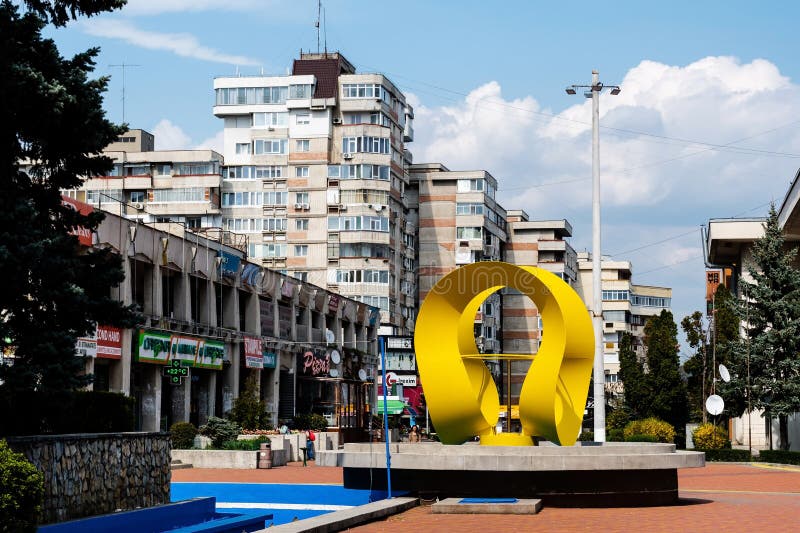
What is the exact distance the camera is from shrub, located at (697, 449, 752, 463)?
49594 mm

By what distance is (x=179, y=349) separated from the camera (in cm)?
5284

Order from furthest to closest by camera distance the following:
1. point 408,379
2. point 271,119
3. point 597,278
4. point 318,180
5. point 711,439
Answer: point 408,379 → point 271,119 → point 318,180 → point 711,439 → point 597,278

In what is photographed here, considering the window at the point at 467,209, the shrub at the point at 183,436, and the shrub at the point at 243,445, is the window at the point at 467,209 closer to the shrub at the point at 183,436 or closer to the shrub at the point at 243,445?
the shrub at the point at 183,436

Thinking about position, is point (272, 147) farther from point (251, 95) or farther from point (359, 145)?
point (359, 145)

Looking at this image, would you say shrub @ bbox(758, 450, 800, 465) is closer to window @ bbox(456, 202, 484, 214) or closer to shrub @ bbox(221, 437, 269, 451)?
shrub @ bbox(221, 437, 269, 451)

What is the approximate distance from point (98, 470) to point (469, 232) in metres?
89.6

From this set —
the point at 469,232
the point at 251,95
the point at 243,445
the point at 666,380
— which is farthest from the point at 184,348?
the point at 469,232

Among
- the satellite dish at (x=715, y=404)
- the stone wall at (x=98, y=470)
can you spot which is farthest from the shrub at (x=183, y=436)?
the stone wall at (x=98, y=470)

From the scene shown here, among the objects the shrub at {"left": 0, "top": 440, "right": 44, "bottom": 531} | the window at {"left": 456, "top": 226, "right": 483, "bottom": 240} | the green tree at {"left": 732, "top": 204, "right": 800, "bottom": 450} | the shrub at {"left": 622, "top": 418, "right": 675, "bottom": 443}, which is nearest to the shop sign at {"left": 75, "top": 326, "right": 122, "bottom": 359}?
the shrub at {"left": 622, "top": 418, "right": 675, "bottom": 443}

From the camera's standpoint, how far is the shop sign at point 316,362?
6969 centimetres

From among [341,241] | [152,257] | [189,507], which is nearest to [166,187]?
[341,241]

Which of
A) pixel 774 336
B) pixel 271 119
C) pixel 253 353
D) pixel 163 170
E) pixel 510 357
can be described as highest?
pixel 271 119

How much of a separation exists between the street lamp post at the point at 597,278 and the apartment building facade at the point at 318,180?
184 feet

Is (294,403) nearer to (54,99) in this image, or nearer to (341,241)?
(341,241)
